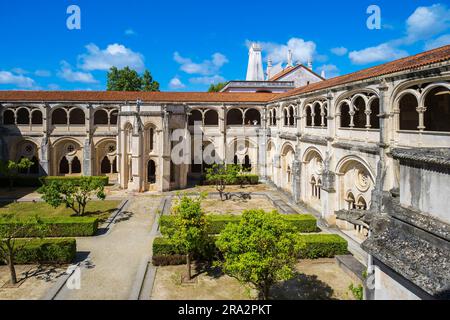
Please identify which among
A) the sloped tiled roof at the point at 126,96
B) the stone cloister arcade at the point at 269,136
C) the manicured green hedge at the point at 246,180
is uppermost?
the sloped tiled roof at the point at 126,96

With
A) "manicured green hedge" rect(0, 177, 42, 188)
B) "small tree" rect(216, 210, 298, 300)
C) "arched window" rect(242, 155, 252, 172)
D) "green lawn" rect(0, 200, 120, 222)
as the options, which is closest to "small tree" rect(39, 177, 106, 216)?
"green lawn" rect(0, 200, 120, 222)

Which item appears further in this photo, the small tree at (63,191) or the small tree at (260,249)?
the small tree at (63,191)

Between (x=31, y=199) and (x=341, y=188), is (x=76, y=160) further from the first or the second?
(x=341, y=188)

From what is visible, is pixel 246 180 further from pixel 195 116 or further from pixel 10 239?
pixel 10 239

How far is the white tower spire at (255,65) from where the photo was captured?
6938 centimetres

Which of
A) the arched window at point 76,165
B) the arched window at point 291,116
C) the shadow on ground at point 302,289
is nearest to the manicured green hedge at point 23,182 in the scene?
the arched window at point 76,165

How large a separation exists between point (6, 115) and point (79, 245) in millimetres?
31380

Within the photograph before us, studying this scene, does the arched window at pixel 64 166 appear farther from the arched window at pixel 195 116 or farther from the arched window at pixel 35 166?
the arched window at pixel 195 116

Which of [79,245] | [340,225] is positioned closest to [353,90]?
[340,225]

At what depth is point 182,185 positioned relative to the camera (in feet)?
126

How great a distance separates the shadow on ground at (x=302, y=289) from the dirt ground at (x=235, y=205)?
501 inches

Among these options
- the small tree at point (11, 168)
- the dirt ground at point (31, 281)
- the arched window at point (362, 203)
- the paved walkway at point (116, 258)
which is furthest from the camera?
the small tree at point (11, 168)

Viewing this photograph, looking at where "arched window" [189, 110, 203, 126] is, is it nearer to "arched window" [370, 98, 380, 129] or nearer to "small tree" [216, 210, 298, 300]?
"arched window" [370, 98, 380, 129]

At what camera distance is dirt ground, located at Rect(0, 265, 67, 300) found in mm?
14391
